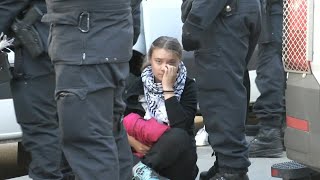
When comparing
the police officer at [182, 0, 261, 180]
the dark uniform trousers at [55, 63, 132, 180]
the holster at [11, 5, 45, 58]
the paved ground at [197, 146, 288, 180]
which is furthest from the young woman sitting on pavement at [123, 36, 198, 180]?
the dark uniform trousers at [55, 63, 132, 180]

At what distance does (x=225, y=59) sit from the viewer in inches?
149

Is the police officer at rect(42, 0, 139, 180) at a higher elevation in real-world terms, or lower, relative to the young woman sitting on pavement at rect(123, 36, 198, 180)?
higher

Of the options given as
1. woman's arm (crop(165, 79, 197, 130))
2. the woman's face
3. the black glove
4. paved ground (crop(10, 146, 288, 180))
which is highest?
the black glove

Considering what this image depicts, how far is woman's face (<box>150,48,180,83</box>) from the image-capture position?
4.29 metres

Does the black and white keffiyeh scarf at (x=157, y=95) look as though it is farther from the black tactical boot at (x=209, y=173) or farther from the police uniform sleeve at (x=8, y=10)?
the police uniform sleeve at (x=8, y=10)

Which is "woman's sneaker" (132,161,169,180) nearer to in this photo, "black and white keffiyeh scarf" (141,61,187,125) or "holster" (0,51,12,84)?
"black and white keffiyeh scarf" (141,61,187,125)

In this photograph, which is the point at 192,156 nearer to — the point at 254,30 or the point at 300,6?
the point at 254,30

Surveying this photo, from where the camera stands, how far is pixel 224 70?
3781 mm

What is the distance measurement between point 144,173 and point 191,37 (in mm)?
846

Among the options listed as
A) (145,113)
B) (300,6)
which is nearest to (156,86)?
(145,113)

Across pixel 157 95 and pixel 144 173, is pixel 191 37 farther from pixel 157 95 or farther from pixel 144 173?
pixel 144 173

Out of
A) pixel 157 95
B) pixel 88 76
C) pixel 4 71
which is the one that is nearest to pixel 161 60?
pixel 157 95

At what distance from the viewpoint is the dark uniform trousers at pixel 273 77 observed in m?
5.00

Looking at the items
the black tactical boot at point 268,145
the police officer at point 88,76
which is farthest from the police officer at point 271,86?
the police officer at point 88,76
